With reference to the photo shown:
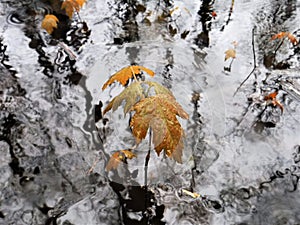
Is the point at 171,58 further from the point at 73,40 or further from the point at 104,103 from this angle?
the point at 73,40

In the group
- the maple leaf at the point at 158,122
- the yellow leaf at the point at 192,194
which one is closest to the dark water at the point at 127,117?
the yellow leaf at the point at 192,194

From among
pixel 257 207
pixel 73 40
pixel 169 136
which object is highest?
pixel 73 40

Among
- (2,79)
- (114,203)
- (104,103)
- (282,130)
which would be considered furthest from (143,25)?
(114,203)

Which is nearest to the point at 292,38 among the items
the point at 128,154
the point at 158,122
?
the point at 128,154

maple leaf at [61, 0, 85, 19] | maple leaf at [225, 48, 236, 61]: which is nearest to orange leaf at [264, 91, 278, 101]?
maple leaf at [225, 48, 236, 61]

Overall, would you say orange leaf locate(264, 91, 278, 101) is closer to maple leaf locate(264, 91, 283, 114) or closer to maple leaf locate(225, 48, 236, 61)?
maple leaf locate(264, 91, 283, 114)

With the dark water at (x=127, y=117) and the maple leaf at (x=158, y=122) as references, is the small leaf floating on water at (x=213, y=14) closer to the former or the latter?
the dark water at (x=127, y=117)
